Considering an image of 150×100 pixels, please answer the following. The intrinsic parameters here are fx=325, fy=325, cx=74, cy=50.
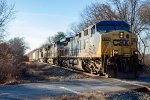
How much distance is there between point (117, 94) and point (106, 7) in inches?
1414

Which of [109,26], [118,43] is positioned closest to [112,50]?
[118,43]

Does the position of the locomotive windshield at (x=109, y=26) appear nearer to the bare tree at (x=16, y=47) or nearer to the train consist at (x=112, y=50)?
the train consist at (x=112, y=50)

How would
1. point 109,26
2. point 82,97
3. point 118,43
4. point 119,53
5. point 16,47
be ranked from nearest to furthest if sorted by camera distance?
point 82,97
point 119,53
point 118,43
point 109,26
point 16,47

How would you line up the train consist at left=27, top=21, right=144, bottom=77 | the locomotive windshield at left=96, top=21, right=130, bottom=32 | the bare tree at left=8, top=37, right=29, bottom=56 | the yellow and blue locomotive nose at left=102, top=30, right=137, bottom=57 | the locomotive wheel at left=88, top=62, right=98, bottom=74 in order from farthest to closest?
the bare tree at left=8, top=37, right=29, bottom=56
the locomotive wheel at left=88, top=62, right=98, bottom=74
the locomotive windshield at left=96, top=21, right=130, bottom=32
the yellow and blue locomotive nose at left=102, top=30, right=137, bottom=57
the train consist at left=27, top=21, right=144, bottom=77

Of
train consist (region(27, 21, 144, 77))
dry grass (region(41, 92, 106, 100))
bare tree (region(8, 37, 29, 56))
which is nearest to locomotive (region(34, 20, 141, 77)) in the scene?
train consist (region(27, 21, 144, 77))

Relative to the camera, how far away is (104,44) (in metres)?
19.7

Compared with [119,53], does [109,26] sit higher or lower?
higher

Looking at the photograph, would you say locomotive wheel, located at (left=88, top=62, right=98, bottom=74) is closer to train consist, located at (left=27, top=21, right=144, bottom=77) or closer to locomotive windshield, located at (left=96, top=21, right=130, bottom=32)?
train consist, located at (left=27, top=21, right=144, bottom=77)

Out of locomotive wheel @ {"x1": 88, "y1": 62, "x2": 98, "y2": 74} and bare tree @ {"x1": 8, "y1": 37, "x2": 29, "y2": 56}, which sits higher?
bare tree @ {"x1": 8, "y1": 37, "x2": 29, "y2": 56}

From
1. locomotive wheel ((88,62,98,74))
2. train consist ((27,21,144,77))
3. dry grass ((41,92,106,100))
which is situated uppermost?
train consist ((27,21,144,77))

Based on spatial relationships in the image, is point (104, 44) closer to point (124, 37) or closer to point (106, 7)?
point (124, 37)

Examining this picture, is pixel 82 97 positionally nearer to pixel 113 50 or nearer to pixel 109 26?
pixel 113 50

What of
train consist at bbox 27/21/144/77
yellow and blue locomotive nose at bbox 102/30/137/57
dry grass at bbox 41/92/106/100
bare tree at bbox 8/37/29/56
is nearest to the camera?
dry grass at bbox 41/92/106/100

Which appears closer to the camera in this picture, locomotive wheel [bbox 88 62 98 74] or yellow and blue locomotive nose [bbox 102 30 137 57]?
yellow and blue locomotive nose [bbox 102 30 137 57]
